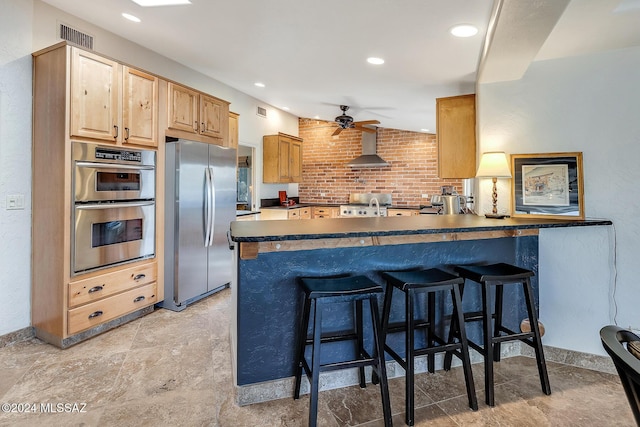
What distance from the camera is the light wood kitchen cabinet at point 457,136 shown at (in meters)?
3.12

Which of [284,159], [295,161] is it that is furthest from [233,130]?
[295,161]

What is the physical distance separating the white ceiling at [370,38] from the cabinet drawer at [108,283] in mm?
2223

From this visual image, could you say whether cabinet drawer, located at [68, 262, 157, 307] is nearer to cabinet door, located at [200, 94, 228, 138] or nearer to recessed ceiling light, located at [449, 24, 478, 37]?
cabinet door, located at [200, 94, 228, 138]

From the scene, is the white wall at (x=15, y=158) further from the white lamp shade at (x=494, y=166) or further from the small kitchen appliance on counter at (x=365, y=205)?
the small kitchen appliance on counter at (x=365, y=205)

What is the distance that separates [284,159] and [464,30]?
4.12 metres

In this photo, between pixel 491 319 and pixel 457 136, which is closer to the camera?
pixel 491 319

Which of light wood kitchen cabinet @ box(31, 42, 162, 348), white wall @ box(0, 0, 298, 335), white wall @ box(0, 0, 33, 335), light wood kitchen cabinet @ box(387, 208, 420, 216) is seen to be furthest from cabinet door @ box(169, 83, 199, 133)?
light wood kitchen cabinet @ box(387, 208, 420, 216)

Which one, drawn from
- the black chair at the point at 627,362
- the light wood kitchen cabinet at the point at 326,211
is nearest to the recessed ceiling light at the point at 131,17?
the black chair at the point at 627,362

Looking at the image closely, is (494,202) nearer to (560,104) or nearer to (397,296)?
(560,104)

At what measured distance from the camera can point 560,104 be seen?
7.98ft

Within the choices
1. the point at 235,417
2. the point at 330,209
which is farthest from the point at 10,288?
the point at 330,209

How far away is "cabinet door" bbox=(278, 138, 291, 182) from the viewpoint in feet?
19.5

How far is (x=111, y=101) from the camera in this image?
9.34ft

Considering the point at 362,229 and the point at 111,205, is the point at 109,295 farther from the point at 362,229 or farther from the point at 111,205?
the point at 362,229
